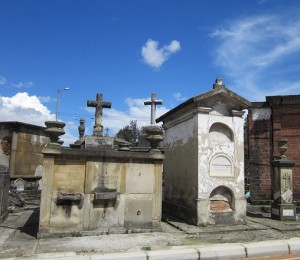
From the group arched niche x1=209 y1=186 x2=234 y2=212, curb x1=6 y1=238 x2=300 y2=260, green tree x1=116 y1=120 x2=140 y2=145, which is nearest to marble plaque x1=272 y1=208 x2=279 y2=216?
arched niche x1=209 y1=186 x2=234 y2=212

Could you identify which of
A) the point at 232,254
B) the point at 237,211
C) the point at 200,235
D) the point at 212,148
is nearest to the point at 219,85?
the point at 212,148

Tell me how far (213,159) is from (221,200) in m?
1.21

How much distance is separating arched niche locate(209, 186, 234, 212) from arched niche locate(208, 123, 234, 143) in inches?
55.5

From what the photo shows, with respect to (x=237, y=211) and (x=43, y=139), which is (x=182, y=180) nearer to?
(x=237, y=211)

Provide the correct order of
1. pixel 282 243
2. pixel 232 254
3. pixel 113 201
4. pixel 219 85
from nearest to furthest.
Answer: pixel 232 254 < pixel 282 243 < pixel 113 201 < pixel 219 85

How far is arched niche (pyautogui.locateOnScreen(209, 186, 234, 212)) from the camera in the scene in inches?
386

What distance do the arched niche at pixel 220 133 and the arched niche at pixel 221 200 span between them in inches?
55.5

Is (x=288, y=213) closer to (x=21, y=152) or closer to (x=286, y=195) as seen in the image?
(x=286, y=195)

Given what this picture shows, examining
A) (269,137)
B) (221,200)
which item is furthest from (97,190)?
(269,137)

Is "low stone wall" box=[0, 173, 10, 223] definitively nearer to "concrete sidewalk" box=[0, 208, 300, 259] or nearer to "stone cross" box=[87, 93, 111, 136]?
"concrete sidewalk" box=[0, 208, 300, 259]

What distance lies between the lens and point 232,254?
673 centimetres

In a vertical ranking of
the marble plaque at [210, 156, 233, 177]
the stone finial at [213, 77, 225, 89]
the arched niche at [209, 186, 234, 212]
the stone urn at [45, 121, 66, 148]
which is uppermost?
the stone finial at [213, 77, 225, 89]

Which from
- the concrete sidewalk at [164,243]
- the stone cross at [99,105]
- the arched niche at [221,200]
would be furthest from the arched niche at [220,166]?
the stone cross at [99,105]

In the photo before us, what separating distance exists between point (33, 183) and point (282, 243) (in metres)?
13.1
